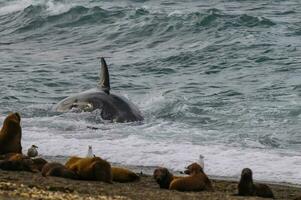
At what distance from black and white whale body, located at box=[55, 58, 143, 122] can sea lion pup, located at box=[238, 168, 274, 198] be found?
19.7 ft

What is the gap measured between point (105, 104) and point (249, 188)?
21.5 feet

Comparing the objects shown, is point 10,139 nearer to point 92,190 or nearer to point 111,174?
point 111,174

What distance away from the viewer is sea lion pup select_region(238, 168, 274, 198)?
1054cm

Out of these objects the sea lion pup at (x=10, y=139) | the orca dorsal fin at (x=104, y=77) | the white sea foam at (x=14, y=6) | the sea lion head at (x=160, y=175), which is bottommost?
the sea lion head at (x=160, y=175)

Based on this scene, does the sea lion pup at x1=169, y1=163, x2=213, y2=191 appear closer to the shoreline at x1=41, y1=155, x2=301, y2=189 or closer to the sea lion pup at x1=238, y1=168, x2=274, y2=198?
the sea lion pup at x1=238, y1=168, x2=274, y2=198

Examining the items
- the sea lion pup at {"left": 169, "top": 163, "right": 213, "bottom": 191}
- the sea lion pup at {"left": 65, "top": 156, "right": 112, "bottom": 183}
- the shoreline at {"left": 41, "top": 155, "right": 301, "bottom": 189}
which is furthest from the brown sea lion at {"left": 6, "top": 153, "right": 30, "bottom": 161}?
the sea lion pup at {"left": 169, "top": 163, "right": 213, "bottom": 191}

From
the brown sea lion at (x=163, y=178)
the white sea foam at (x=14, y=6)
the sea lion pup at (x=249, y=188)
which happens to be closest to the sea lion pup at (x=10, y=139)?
the brown sea lion at (x=163, y=178)

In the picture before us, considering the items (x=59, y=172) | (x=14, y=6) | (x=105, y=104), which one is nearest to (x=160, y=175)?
(x=59, y=172)

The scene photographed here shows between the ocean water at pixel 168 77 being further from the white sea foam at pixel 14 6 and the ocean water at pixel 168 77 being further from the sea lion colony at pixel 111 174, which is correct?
the sea lion colony at pixel 111 174

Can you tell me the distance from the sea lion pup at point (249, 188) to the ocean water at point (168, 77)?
5.77 feet

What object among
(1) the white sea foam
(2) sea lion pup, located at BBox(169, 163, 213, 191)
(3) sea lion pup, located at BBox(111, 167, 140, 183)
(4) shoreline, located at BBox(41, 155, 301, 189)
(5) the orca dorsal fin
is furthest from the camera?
(1) the white sea foam

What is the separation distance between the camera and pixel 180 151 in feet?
46.3

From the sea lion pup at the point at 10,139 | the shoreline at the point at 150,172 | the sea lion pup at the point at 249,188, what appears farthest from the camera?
the sea lion pup at the point at 10,139

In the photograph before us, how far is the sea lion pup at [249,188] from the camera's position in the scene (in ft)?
34.6
